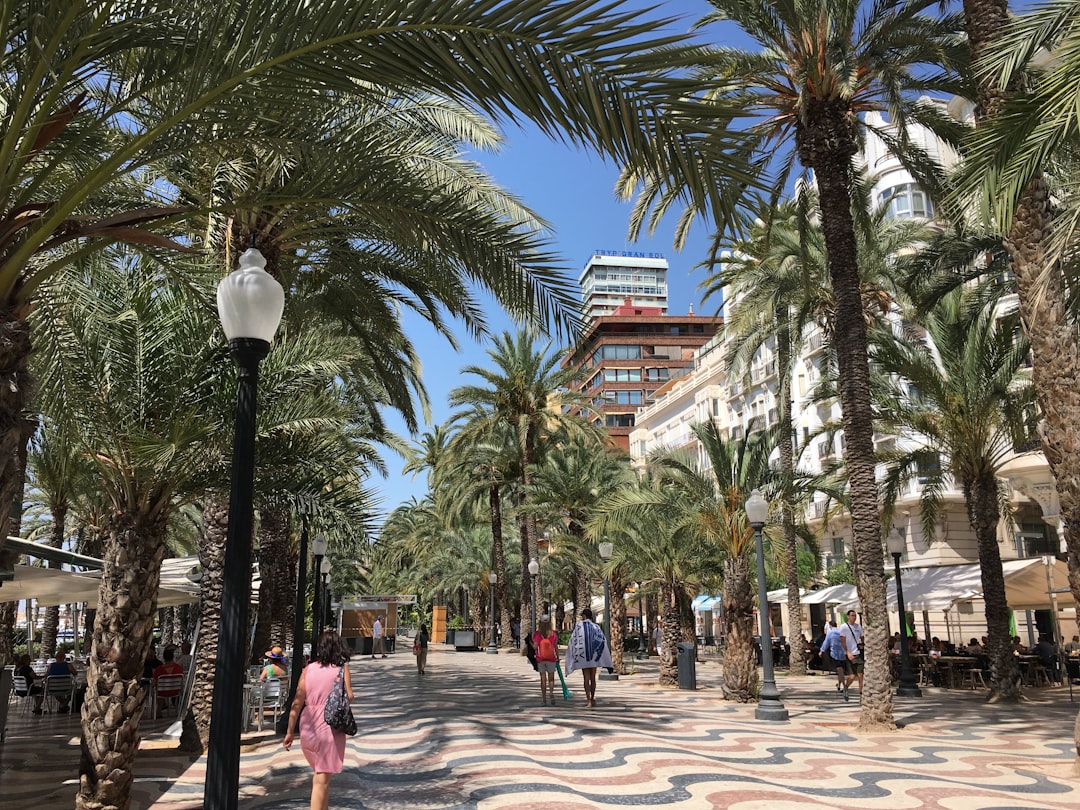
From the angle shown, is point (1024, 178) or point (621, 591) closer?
point (1024, 178)

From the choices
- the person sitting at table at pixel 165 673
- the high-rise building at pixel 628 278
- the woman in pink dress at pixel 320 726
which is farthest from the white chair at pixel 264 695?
the high-rise building at pixel 628 278

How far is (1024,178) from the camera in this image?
25.3 feet

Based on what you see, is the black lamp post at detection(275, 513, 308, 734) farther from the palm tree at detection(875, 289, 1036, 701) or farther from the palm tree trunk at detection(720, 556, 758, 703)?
the palm tree at detection(875, 289, 1036, 701)

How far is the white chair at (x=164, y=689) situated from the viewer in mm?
15773

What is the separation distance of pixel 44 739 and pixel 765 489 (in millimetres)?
14111

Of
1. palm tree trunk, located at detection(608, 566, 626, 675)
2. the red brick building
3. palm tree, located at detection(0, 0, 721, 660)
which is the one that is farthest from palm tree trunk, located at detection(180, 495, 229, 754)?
the red brick building

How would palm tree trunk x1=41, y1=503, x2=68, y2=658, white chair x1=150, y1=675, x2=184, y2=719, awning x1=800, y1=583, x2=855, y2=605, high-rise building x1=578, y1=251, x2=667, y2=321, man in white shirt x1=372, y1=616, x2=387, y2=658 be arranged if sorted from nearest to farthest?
white chair x1=150, y1=675, x2=184, y2=719
palm tree trunk x1=41, y1=503, x2=68, y2=658
awning x1=800, y1=583, x2=855, y2=605
man in white shirt x1=372, y1=616, x2=387, y2=658
high-rise building x1=578, y1=251, x2=667, y2=321

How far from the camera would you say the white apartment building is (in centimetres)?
3081

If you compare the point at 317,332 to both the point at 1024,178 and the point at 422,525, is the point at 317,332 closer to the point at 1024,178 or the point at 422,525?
the point at 1024,178

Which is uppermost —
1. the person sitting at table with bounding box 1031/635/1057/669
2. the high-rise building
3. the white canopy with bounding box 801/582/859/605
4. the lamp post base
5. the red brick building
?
the high-rise building

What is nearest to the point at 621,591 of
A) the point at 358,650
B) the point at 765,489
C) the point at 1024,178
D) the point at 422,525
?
the point at 765,489

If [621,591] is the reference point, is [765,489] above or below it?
above

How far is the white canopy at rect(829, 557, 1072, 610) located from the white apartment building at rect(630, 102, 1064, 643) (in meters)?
1.15

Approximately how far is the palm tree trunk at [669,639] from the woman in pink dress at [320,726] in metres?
15.2
